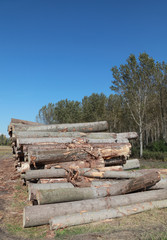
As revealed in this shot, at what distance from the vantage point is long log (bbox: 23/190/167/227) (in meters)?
4.81

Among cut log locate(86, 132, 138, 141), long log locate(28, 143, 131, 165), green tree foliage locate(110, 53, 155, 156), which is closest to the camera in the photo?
long log locate(28, 143, 131, 165)

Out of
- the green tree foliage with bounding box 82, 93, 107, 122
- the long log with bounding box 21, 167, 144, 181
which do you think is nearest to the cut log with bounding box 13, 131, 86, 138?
the long log with bounding box 21, 167, 144, 181

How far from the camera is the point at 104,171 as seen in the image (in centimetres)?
715

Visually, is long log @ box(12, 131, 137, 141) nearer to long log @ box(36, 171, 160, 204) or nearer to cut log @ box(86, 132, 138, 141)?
cut log @ box(86, 132, 138, 141)

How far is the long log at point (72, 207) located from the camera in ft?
15.8

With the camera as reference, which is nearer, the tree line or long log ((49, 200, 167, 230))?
long log ((49, 200, 167, 230))

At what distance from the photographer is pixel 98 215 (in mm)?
5023

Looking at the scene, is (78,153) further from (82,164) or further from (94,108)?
(94,108)

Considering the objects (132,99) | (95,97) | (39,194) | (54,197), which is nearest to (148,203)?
(54,197)

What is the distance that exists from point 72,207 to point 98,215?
63cm

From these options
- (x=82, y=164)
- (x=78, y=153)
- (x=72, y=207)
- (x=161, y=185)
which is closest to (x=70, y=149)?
(x=78, y=153)

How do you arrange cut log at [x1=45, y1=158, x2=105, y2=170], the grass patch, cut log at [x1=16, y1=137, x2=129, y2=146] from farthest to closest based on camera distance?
1. cut log at [x1=16, y1=137, x2=129, y2=146]
2. cut log at [x1=45, y1=158, x2=105, y2=170]
3. the grass patch

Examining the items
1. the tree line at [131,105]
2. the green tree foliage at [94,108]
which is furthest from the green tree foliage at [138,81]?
the green tree foliage at [94,108]

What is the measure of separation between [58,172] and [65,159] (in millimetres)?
684
